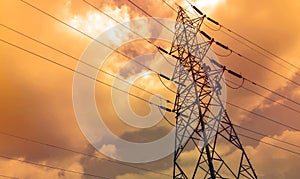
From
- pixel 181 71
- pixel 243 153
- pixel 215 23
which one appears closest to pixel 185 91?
pixel 181 71

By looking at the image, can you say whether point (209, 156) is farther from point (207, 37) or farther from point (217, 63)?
point (207, 37)

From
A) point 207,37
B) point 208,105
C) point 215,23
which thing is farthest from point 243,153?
point 215,23

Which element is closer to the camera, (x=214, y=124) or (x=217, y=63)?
(x=214, y=124)

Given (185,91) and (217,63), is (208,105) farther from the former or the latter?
(217,63)

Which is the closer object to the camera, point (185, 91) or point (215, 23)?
point (185, 91)

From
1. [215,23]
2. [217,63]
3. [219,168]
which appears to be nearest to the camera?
[219,168]

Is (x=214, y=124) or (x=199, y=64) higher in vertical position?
(x=199, y=64)

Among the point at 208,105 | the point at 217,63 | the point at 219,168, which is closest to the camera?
the point at 219,168

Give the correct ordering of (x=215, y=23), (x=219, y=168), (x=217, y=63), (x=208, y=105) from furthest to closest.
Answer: (x=215, y=23)
(x=217, y=63)
(x=208, y=105)
(x=219, y=168)

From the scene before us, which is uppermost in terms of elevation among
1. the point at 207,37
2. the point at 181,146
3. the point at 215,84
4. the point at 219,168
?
the point at 207,37
